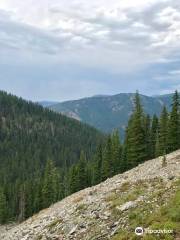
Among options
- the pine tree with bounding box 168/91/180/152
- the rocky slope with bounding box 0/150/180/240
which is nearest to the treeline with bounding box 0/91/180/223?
the pine tree with bounding box 168/91/180/152

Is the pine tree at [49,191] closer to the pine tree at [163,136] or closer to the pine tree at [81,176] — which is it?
the pine tree at [81,176]

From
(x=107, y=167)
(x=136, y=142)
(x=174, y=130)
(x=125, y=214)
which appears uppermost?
(x=174, y=130)

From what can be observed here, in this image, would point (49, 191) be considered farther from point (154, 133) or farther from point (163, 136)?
point (163, 136)

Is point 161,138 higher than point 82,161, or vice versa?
point 161,138

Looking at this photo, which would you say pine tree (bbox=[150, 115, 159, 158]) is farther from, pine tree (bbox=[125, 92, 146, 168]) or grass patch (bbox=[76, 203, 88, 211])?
grass patch (bbox=[76, 203, 88, 211])

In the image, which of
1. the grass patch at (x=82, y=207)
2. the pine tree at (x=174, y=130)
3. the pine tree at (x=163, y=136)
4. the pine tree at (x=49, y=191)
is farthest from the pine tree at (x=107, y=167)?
the grass patch at (x=82, y=207)

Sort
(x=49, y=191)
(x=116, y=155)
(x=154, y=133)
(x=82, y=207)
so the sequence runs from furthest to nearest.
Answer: (x=49, y=191) → (x=154, y=133) → (x=116, y=155) → (x=82, y=207)

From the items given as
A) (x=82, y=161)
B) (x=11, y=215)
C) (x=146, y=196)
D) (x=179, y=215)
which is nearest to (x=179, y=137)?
(x=82, y=161)

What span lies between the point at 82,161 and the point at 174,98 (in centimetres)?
3063

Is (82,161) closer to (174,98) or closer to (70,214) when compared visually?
(174,98)

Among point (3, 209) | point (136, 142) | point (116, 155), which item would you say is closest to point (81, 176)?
point (116, 155)

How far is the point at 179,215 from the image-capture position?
21266 millimetres

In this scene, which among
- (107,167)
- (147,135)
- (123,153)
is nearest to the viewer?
(123,153)

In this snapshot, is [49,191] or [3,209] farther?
[3,209]
